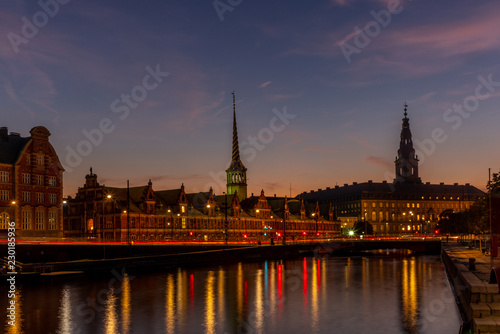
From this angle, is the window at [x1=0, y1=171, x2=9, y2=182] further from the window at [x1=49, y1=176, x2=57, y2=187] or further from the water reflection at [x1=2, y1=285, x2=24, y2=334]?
the water reflection at [x1=2, y1=285, x2=24, y2=334]

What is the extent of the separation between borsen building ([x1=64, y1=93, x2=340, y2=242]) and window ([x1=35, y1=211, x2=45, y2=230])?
8425 millimetres

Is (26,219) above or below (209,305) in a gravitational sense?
above

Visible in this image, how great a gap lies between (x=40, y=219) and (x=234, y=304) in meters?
53.9

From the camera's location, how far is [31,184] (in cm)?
9050

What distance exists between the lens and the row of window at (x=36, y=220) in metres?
84.9

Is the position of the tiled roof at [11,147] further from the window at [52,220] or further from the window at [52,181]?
the window at [52,220]

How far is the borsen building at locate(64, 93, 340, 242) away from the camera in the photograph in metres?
111

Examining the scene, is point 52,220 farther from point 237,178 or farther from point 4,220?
point 237,178

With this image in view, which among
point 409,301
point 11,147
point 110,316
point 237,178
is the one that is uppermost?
point 11,147

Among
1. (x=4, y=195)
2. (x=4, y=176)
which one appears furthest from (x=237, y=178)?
(x=4, y=195)

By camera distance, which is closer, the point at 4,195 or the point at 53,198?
the point at 4,195

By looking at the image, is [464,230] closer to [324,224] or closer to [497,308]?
[324,224]

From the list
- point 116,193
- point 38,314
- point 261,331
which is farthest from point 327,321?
point 116,193

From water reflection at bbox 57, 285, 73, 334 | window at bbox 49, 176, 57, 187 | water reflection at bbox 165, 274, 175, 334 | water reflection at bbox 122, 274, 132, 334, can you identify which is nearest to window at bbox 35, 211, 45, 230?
window at bbox 49, 176, 57, 187
